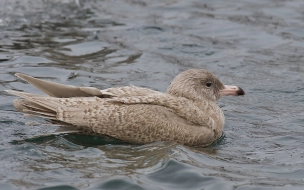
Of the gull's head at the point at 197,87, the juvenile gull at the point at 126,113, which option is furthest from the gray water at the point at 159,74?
the gull's head at the point at 197,87

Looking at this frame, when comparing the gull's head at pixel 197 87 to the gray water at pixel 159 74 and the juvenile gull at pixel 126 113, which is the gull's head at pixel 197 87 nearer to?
the juvenile gull at pixel 126 113

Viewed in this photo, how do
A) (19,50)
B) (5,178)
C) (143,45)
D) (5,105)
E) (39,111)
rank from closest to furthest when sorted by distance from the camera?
(5,178) < (39,111) < (5,105) < (19,50) < (143,45)

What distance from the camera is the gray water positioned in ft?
25.7

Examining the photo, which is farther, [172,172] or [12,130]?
[12,130]

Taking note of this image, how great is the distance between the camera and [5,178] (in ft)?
24.5

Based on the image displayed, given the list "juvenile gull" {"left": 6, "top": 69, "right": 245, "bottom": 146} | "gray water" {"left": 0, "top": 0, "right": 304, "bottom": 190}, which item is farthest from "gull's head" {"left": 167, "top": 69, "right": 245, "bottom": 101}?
"gray water" {"left": 0, "top": 0, "right": 304, "bottom": 190}

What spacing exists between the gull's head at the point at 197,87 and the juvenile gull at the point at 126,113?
7.6 inches

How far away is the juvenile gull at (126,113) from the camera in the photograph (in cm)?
863

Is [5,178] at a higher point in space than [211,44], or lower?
lower

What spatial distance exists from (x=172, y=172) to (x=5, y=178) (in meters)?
1.73

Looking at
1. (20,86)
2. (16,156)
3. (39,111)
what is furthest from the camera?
(20,86)

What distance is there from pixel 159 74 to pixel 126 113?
409cm

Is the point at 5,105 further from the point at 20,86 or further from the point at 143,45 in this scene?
the point at 143,45

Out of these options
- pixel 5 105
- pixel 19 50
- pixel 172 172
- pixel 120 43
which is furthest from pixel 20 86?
pixel 172 172
